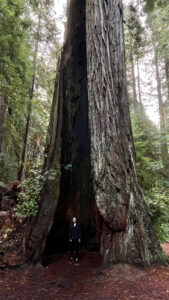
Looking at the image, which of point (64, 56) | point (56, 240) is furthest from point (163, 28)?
point (56, 240)

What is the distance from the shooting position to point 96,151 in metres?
4.33

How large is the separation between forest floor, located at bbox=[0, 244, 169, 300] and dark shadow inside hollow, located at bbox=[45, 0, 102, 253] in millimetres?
1368

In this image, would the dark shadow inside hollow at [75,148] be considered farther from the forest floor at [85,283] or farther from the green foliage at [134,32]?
the green foliage at [134,32]

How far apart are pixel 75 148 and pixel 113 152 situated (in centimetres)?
228

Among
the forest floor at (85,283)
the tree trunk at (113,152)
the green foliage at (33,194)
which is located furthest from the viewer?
the green foliage at (33,194)

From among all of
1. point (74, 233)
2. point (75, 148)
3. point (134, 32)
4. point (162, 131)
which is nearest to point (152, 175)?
point (162, 131)

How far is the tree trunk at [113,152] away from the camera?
13.3 ft

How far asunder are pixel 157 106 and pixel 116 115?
38.0 ft

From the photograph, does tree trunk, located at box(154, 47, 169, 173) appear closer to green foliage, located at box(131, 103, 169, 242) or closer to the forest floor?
green foliage, located at box(131, 103, 169, 242)

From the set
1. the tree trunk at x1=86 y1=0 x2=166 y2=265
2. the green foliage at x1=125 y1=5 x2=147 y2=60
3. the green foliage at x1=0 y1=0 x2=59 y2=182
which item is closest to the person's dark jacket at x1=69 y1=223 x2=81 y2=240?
the tree trunk at x1=86 y1=0 x2=166 y2=265

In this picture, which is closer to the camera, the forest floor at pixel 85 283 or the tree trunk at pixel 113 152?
the forest floor at pixel 85 283

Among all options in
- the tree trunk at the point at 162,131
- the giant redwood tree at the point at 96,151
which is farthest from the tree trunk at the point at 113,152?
the tree trunk at the point at 162,131

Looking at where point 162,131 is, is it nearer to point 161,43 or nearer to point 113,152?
point 161,43

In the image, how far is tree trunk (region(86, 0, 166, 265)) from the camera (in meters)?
4.04
